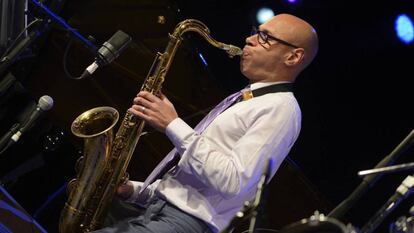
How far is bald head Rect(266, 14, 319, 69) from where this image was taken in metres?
3.13

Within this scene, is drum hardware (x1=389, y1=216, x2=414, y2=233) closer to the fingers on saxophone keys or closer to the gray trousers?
the gray trousers

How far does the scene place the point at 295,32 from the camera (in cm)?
315

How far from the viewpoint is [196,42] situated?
4641 millimetres

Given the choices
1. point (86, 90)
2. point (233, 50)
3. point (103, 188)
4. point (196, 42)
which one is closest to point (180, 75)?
point (196, 42)

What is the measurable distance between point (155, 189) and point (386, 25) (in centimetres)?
243

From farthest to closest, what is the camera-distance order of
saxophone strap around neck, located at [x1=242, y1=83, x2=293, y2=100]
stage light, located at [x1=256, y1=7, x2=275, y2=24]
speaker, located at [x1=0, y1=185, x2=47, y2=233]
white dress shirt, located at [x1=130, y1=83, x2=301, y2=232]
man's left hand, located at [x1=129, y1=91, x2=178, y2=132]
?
stage light, located at [x1=256, y1=7, x2=275, y2=24] < saxophone strap around neck, located at [x1=242, y1=83, x2=293, y2=100] < man's left hand, located at [x1=129, y1=91, x2=178, y2=132] < white dress shirt, located at [x1=130, y1=83, x2=301, y2=232] < speaker, located at [x1=0, y1=185, x2=47, y2=233]

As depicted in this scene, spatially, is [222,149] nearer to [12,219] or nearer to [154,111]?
[154,111]

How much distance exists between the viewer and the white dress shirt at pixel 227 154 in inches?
102

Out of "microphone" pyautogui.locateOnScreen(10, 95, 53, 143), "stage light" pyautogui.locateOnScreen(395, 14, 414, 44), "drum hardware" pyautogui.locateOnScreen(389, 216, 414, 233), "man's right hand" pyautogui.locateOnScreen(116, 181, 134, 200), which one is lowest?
"man's right hand" pyautogui.locateOnScreen(116, 181, 134, 200)

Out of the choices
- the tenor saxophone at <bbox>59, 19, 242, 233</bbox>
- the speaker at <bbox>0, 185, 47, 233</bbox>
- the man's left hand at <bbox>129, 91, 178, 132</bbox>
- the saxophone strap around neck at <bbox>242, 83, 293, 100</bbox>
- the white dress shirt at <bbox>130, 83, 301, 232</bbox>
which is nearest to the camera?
the speaker at <bbox>0, 185, 47, 233</bbox>

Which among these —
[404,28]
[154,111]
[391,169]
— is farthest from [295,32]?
[404,28]

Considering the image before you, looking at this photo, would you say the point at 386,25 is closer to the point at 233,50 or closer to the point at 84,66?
the point at 233,50

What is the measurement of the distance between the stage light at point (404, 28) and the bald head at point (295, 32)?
4.55 ft

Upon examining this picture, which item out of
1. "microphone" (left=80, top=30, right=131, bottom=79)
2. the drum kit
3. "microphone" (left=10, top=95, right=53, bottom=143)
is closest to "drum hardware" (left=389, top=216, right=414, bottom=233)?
the drum kit
